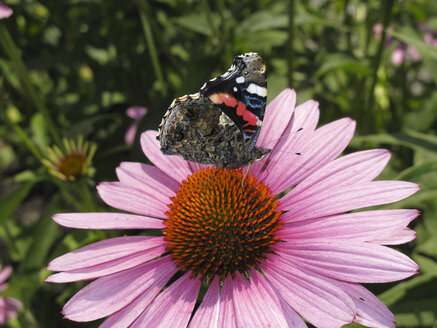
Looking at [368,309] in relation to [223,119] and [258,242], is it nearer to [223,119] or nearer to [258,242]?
[258,242]

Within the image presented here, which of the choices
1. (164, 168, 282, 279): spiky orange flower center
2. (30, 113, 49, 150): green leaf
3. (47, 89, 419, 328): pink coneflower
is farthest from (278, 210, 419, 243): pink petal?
(30, 113, 49, 150): green leaf

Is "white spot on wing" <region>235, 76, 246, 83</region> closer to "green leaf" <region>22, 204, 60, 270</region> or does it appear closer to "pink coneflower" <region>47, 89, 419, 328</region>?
"pink coneflower" <region>47, 89, 419, 328</region>

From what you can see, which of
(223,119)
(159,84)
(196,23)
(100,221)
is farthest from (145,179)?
(159,84)

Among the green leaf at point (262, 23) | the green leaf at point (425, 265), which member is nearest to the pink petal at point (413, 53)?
the green leaf at point (262, 23)

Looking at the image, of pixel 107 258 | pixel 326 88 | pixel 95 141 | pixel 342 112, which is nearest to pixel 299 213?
pixel 107 258

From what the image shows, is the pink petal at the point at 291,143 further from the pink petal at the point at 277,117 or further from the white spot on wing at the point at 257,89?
the white spot on wing at the point at 257,89

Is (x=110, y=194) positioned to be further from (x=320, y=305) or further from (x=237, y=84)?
(x=320, y=305)
